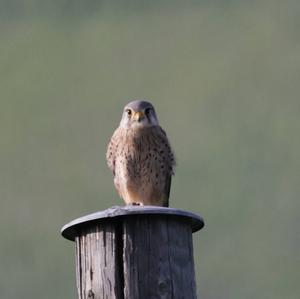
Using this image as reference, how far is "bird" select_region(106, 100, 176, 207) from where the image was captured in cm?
824

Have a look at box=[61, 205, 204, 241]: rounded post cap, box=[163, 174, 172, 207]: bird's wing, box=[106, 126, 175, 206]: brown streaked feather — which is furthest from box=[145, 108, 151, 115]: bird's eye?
box=[61, 205, 204, 241]: rounded post cap

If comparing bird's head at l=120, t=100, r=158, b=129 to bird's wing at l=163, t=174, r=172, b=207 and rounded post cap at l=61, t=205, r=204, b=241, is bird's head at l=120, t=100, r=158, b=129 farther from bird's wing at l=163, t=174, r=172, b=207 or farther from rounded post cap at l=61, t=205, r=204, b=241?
rounded post cap at l=61, t=205, r=204, b=241

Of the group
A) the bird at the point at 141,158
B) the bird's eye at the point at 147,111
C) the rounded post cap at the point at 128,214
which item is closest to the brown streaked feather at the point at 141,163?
the bird at the point at 141,158

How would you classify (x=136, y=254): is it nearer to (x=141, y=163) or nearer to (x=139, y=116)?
(x=141, y=163)

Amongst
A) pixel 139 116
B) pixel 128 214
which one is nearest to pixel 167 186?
pixel 139 116

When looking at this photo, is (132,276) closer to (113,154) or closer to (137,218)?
(137,218)

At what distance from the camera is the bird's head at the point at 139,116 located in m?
8.36

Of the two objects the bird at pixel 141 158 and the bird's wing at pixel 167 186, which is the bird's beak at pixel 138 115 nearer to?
the bird at pixel 141 158

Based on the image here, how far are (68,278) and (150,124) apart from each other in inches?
719

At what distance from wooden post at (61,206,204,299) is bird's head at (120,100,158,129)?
12.0 feet

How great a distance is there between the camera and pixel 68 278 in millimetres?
26234

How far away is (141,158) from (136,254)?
12.0 ft

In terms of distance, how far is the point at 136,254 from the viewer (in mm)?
4617

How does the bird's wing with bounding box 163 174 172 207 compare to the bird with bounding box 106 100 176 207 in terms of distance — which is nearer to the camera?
the bird with bounding box 106 100 176 207
